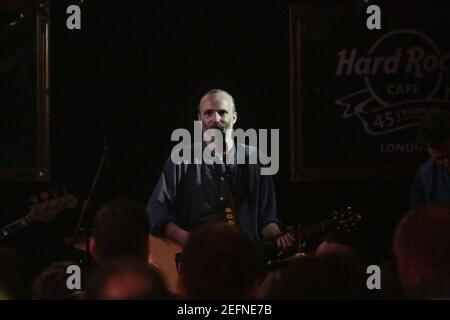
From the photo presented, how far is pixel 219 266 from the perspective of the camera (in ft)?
7.81

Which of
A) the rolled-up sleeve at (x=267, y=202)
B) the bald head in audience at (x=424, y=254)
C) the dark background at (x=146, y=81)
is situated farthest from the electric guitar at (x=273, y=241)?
the bald head in audience at (x=424, y=254)

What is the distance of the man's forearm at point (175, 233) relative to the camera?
18.5 feet

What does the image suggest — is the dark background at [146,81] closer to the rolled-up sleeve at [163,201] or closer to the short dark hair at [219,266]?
the rolled-up sleeve at [163,201]

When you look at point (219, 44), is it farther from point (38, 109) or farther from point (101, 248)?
point (101, 248)

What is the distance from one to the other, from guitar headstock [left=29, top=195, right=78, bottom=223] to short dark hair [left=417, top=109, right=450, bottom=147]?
2479 millimetres

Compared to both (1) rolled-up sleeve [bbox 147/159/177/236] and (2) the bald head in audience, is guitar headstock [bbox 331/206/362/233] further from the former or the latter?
(2) the bald head in audience

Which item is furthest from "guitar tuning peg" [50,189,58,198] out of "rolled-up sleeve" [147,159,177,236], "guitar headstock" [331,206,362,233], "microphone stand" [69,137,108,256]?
"guitar headstock" [331,206,362,233]

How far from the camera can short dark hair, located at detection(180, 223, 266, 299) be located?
93.3 inches

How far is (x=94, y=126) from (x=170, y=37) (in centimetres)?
84

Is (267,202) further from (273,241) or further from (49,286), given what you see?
(49,286)

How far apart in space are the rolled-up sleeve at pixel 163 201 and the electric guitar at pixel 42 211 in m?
0.55

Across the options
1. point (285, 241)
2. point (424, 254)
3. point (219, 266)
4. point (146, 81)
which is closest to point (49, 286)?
point (219, 266)
